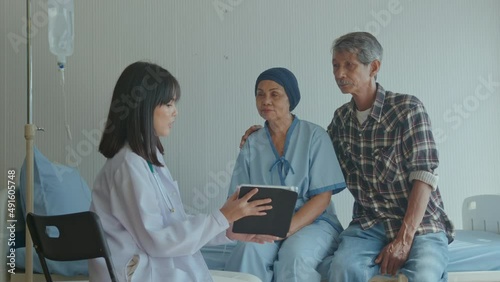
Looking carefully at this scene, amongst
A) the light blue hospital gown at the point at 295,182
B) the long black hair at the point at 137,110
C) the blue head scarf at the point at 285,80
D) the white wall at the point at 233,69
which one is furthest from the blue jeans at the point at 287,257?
the white wall at the point at 233,69

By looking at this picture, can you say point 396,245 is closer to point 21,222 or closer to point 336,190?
point 336,190

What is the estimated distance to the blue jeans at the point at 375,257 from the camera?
2152mm

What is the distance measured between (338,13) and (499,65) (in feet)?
2.86

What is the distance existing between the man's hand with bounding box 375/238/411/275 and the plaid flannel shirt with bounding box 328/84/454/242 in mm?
103

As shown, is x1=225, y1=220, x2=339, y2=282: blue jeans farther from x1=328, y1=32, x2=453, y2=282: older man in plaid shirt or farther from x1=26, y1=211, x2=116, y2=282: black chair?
x1=26, y1=211, x2=116, y2=282: black chair

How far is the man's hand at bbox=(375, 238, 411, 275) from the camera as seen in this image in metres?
2.25

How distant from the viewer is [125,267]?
165 cm

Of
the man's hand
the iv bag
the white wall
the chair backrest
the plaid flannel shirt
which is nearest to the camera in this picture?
the man's hand

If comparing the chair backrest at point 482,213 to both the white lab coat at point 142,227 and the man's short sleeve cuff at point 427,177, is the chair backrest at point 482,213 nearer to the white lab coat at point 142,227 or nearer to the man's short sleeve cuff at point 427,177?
the man's short sleeve cuff at point 427,177

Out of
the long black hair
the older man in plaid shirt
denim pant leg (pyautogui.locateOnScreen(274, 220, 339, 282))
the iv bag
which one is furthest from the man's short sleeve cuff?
the iv bag

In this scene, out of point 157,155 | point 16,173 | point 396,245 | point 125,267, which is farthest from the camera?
point 16,173

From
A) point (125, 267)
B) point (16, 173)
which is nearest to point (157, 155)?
point (125, 267)

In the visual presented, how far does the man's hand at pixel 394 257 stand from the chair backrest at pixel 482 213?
2.54 feet

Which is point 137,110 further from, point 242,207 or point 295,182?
point 295,182
